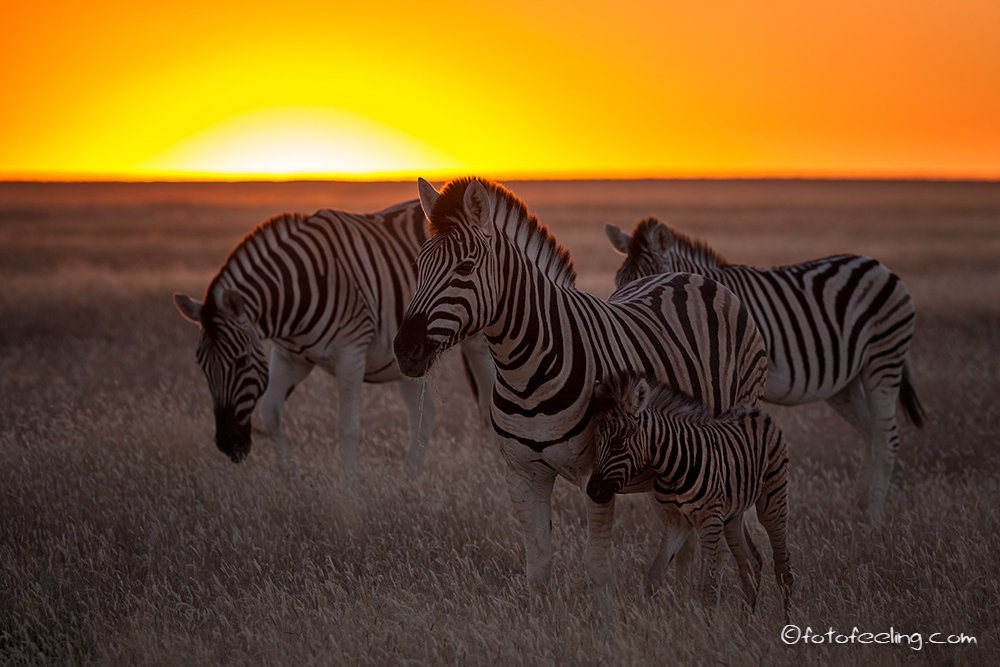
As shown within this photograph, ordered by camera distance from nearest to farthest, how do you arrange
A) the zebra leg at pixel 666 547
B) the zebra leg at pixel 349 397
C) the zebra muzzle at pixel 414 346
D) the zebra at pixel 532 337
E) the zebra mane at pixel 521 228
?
the zebra muzzle at pixel 414 346 < the zebra at pixel 532 337 < the zebra mane at pixel 521 228 < the zebra leg at pixel 666 547 < the zebra leg at pixel 349 397

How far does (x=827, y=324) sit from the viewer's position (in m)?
6.56

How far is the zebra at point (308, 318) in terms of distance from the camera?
254 inches

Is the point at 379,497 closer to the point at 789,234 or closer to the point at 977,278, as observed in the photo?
the point at 977,278

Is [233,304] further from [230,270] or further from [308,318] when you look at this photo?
[308,318]

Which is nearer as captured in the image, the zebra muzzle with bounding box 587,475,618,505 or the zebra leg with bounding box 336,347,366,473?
the zebra muzzle with bounding box 587,475,618,505

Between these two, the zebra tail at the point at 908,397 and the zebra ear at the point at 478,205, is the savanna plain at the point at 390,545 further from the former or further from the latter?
the zebra ear at the point at 478,205

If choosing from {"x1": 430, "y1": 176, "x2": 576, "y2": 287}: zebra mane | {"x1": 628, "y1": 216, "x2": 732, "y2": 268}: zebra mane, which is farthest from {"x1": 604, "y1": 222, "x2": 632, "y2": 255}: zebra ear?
{"x1": 430, "y1": 176, "x2": 576, "y2": 287}: zebra mane

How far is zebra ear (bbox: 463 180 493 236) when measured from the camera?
3.74 metres

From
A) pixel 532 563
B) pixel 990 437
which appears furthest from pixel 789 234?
pixel 532 563

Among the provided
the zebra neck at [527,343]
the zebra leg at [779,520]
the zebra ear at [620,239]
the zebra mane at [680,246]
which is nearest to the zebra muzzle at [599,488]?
the zebra neck at [527,343]

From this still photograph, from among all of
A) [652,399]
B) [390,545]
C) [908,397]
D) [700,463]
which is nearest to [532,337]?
[652,399]

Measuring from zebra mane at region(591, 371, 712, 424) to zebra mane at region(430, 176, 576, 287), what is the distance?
706mm

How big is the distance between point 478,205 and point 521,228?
48 cm

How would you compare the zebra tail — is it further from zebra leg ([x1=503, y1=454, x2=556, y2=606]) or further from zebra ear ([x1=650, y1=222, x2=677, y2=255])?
zebra leg ([x1=503, y1=454, x2=556, y2=606])
